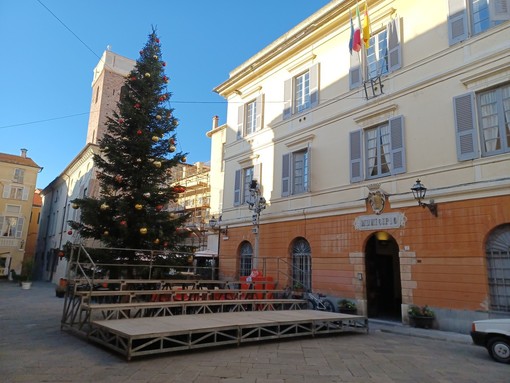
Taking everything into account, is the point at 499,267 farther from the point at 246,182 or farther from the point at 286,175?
the point at 246,182

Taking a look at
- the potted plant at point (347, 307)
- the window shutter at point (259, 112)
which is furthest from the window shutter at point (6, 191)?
the potted plant at point (347, 307)

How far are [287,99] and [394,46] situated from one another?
4.96 m

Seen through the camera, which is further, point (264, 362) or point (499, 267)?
point (499, 267)

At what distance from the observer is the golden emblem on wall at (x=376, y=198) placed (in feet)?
36.8

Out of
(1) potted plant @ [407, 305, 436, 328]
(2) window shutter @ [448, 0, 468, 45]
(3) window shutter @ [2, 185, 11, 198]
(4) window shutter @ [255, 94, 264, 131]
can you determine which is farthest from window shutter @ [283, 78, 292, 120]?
(3) window shutter @ [2, 185, 11, 198]

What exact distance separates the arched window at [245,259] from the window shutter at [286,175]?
3.17 m

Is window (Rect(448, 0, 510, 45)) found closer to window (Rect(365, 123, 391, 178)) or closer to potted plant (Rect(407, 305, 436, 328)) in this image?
window (Rect(365, 123, 391, 178))

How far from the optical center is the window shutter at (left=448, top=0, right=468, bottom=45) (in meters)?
10.1

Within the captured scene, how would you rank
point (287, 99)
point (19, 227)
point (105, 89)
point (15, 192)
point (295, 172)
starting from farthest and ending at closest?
point (15, 192), point (19, 227), point (105, 89), point (287, 99), point (295, 172)

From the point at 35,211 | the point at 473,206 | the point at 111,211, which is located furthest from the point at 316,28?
the point at 35,211

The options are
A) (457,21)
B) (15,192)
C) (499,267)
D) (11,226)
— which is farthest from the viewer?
(15,192)

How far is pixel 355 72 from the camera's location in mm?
12930

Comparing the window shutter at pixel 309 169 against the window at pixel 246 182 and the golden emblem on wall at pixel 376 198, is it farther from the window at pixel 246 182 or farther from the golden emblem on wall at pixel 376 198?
the window at pixel 246 182

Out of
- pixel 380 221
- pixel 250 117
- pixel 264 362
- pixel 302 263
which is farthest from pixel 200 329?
pixel 250 117
